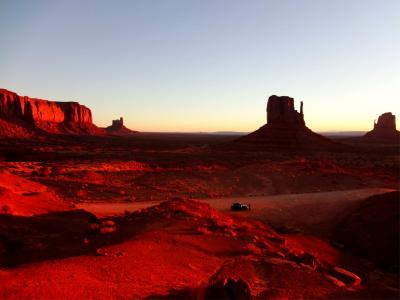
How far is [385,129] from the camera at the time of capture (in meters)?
138

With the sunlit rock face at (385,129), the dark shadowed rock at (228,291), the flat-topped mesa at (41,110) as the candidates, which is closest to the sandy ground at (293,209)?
the dark shadowed rock at (228,291)

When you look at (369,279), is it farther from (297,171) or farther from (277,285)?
(297,171)

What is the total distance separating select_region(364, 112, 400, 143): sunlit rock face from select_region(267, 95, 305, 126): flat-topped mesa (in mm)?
57343

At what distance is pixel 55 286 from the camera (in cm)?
923

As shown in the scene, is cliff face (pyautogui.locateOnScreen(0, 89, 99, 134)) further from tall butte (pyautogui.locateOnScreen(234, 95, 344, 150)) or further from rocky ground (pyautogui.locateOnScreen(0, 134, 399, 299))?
rocky ground (pyautogui.locateOnScreen(0, 134, 399, 299))

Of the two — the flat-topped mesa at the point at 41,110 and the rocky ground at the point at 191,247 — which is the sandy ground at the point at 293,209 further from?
the flat-topped mesa at the point at 41,110

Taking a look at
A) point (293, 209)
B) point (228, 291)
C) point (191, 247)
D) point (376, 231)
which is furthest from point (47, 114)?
point (228, 291)

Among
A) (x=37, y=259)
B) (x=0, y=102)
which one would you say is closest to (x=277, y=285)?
(x=37, y=259)

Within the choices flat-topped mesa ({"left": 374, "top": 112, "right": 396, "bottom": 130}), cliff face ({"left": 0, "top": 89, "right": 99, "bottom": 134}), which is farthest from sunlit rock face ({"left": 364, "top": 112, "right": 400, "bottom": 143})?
cliff face ({"left": 0, "top": 89, "right": 99, "bottom": 134})

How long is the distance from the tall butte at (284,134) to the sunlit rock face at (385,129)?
5584 cm

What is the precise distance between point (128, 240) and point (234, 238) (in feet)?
12.2

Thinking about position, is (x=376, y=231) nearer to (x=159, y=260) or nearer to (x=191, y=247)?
(x=191, y=247)

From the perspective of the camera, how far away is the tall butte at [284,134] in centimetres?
7844

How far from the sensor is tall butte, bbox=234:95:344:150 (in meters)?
78.4
